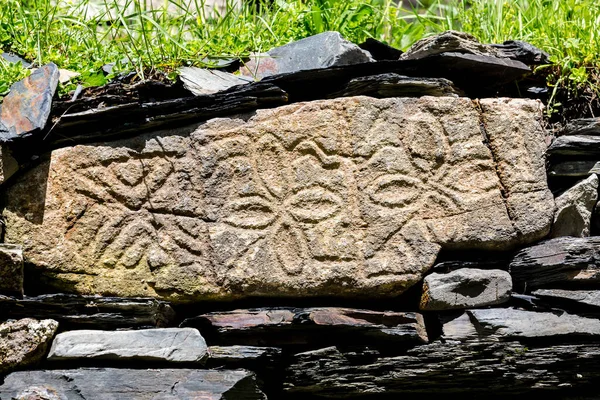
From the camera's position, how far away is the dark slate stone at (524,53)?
134 inches

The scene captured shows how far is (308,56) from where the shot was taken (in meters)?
3.60

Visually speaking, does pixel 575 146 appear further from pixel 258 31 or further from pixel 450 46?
pixel 258 31

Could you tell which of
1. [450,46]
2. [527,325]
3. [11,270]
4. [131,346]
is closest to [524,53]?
[450,46]

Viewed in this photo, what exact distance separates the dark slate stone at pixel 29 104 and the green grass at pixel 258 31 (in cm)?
13

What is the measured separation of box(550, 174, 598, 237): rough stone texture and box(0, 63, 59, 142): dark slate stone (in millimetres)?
2087

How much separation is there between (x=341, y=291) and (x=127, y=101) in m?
1.19

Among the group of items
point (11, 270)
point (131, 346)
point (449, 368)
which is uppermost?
point (11, 270)

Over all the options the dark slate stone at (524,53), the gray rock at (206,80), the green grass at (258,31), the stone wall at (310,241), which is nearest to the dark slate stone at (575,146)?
the stone wall at (310,241)

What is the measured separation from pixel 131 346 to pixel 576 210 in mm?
1842

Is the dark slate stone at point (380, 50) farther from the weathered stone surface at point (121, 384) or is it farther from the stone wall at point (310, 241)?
the weathered stone surface at point (121, 384)

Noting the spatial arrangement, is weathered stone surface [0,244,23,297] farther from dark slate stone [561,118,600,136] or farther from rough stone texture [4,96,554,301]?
dark slate stone [561,118,600,136]

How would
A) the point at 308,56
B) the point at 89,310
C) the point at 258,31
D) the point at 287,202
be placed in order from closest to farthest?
the point at 89,310, the point at 287,202, the point at 308,56, the point at 258,31

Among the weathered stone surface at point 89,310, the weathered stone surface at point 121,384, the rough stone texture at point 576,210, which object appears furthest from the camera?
the rough stone texture at point 576,210

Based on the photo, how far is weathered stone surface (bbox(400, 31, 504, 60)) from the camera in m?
3.28
